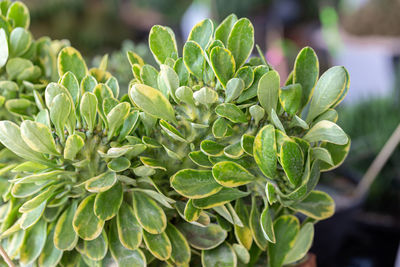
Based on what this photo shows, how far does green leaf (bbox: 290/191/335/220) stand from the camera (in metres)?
0.34

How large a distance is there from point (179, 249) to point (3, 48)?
0.68 ft

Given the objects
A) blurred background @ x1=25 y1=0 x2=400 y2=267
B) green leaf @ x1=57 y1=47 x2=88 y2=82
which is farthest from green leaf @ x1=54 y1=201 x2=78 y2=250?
blurred background @ x1=25 y1=0 x2=400 y2=267

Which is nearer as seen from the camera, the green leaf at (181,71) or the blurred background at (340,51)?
the green leaf at (181,71)

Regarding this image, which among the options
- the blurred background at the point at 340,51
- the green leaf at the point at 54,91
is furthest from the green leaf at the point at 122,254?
the blurred background at the point at 340,51

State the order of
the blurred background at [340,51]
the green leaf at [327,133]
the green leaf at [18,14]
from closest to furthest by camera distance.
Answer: the green leaf at [327,133] → the green leaf at [18,14] → the blurred background at [340,51]

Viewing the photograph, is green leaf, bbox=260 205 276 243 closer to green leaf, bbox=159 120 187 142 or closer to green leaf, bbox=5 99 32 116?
green leaf, bbox=159 120 187 142

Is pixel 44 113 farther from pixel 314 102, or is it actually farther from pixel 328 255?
pixel 328 255

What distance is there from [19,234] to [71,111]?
4.3 inches

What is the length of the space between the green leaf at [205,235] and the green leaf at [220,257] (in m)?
0.01

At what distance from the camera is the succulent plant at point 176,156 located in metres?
0.28

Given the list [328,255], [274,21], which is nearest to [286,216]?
[328,255]

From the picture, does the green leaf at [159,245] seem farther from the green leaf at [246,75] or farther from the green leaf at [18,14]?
the green leaf at [18,14]

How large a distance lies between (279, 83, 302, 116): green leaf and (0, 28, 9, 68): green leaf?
0.70 ft

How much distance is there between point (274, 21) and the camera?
258 cm
